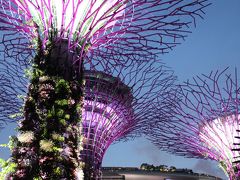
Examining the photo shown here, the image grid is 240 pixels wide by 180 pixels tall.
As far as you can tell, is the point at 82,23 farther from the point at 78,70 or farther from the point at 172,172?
the point at 172,172

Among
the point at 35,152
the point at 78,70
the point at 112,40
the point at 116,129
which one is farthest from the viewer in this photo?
the point at 116,129

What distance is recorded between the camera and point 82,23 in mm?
6645

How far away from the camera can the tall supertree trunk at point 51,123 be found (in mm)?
5391

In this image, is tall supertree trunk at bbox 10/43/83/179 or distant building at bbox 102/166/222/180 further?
distant building at bbox 102/166/222/180

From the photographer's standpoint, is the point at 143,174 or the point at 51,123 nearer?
the point at 51,123

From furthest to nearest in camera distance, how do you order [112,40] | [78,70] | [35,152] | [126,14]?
[112,40] < [126,14] < [78,70] < [35,152]

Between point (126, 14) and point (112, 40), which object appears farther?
point (112, 40)

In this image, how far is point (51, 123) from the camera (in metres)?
5.66

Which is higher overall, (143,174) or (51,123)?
Answer: (143,174)

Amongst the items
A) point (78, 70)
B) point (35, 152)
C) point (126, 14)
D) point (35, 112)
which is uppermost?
point (126, 14)

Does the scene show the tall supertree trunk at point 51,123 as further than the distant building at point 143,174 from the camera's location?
No

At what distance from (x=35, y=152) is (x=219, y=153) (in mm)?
10447

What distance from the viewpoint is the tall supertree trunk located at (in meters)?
5.39

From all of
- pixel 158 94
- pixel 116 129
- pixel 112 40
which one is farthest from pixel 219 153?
pixel 112 40
